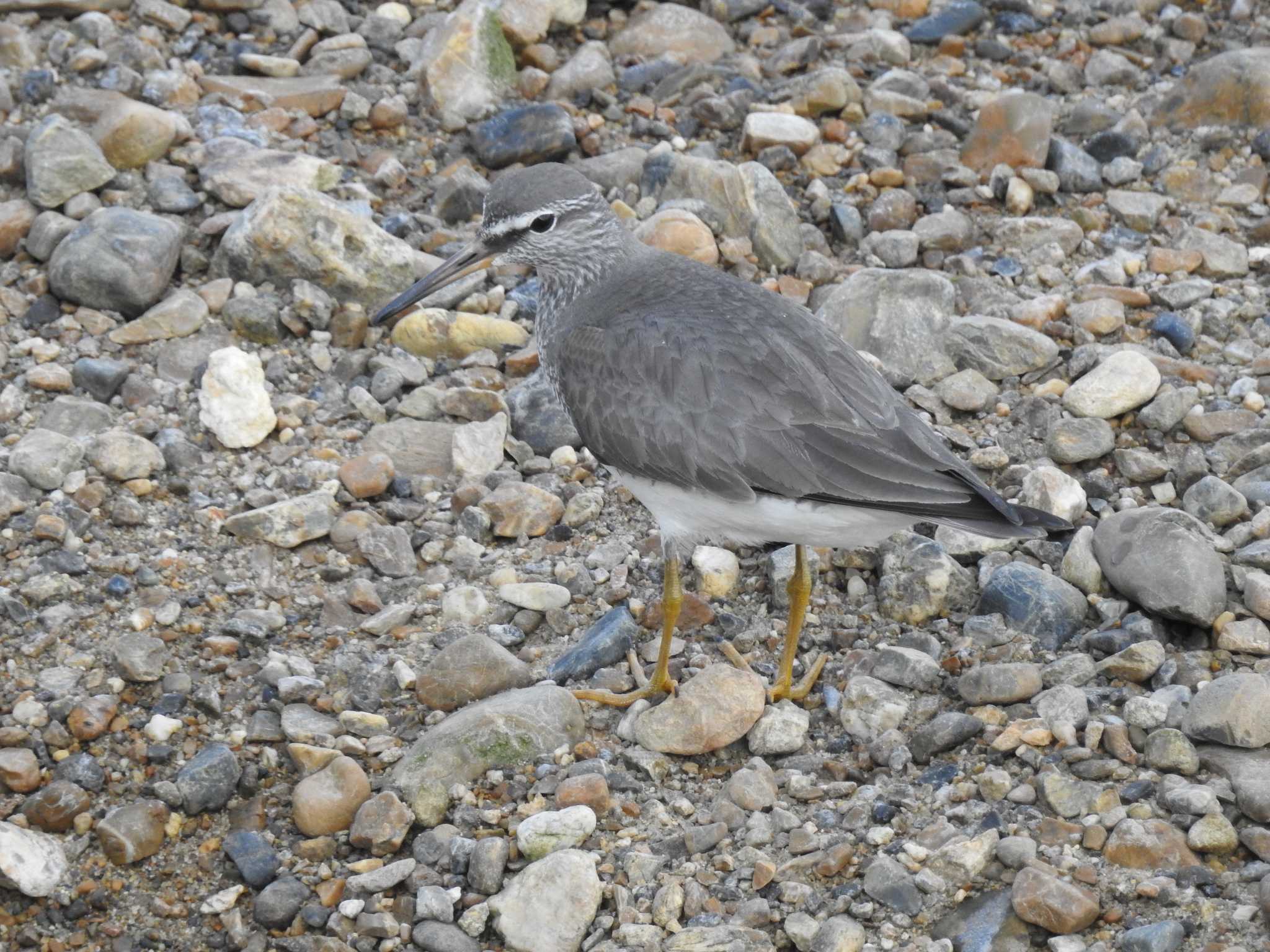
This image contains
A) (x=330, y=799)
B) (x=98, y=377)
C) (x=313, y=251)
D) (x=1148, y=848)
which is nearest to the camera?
(x=1148, y=848)

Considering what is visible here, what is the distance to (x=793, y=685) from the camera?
21.0ft

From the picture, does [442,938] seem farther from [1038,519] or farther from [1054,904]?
[1038,519]

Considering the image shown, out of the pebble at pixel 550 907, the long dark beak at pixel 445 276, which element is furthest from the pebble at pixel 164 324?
the pebble at pixel 550 907

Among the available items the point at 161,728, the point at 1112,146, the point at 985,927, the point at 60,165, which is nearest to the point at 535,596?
the point at 161,728

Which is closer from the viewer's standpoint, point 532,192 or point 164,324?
point 532,192

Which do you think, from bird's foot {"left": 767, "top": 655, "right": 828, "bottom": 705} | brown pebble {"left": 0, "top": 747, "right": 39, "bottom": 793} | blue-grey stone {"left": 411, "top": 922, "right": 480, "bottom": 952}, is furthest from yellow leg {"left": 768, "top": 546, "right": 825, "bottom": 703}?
brown pebble {"left": 0, "top": 747, "right": 39, "bottom": 793}

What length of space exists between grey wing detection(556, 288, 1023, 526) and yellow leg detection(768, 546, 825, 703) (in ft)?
2.08

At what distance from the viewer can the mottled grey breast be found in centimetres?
707

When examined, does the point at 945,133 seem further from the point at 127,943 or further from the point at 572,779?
the point at 127,943

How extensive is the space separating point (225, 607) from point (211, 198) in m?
3.23

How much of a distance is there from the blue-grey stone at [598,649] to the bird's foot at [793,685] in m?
0.75

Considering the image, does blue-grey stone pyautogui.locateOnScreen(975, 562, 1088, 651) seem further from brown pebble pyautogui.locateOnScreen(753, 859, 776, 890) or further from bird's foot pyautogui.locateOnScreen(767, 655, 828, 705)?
brown pebble pyautogui.locateOnScreen(753, 859, 776, 890)

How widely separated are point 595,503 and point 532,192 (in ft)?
5.28

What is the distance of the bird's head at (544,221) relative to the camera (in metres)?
7.07
